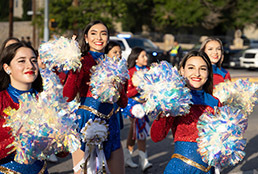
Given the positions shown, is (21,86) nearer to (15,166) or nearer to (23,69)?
(23,69)

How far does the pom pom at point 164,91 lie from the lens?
2811 millimetres

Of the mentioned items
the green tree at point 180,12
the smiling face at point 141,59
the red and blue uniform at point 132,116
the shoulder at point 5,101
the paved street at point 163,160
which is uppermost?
the green tree at point 180,12

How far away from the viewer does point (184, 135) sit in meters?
3.18

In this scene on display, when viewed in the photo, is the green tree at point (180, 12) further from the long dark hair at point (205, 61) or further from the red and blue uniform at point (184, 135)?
the red and blue uniform at point (184, 135)

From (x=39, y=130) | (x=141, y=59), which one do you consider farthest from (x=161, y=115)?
(x=141, y=59)

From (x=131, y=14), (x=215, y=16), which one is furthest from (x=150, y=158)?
(x=131, y=14)

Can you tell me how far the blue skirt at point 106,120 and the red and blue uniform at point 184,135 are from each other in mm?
892

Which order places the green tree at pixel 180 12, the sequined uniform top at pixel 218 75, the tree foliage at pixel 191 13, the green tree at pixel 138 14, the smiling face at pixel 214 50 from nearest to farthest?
the smiling face at pixel 214 50, the sequined uniform top at pixel 218 75, the green tree at pixel 180 12, the tree foliage at pixel 191 13, the green tree at pixel 138 14

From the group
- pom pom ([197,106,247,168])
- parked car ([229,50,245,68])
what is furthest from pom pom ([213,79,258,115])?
parked car ([229,50,245,68])

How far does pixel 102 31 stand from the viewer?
4.17 metres

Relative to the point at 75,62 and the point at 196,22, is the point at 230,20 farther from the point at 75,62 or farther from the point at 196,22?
the point at 75,62

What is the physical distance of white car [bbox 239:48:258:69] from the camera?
20608 mm

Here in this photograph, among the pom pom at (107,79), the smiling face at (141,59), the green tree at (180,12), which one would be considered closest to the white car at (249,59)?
the green tree at (180,12)

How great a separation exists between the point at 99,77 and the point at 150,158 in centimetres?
291
